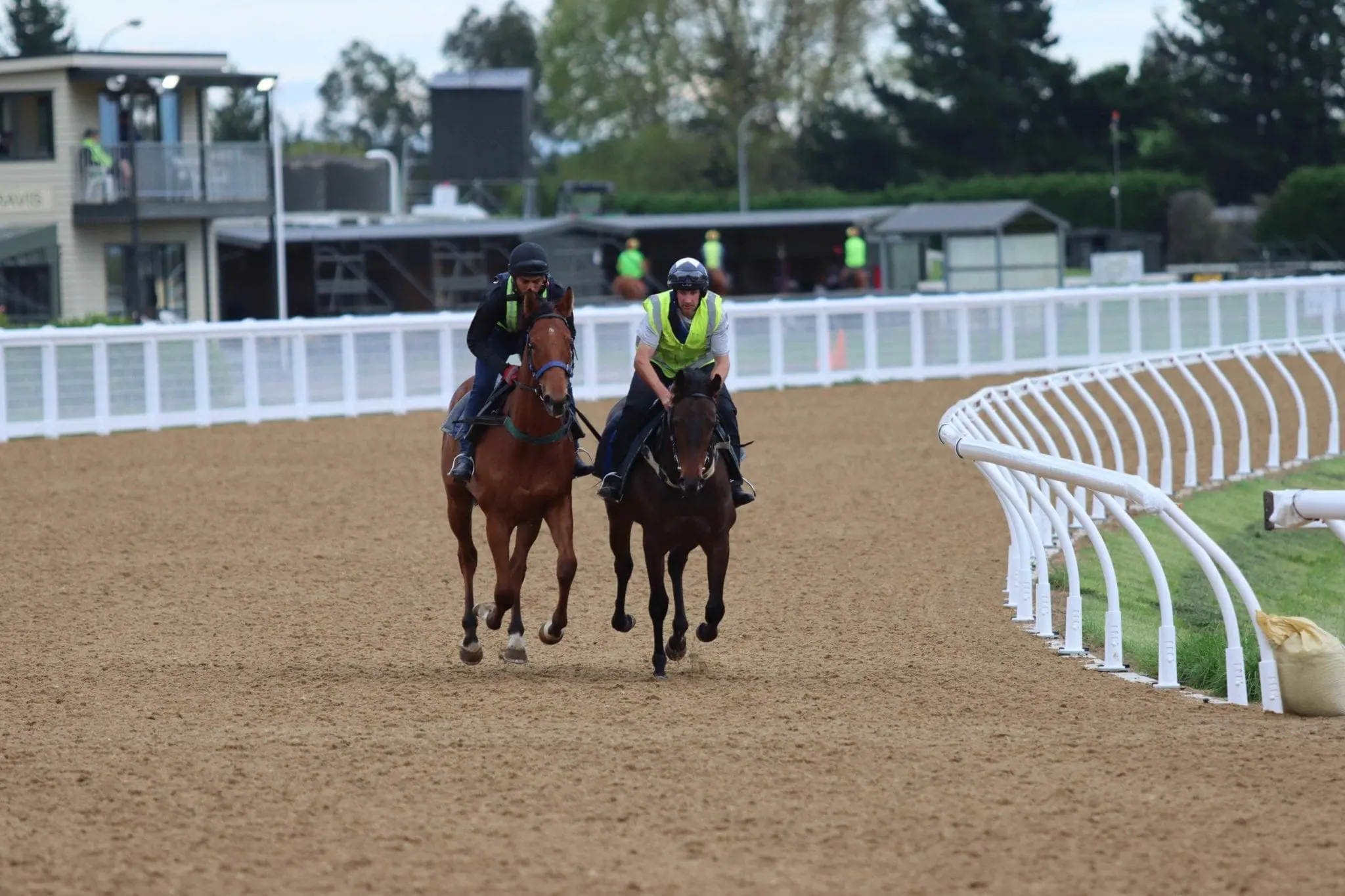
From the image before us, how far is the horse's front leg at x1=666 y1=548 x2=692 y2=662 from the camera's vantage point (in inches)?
321

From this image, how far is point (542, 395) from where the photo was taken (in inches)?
310

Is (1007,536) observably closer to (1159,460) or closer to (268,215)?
(1159,460)

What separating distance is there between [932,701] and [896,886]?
8.58 feet

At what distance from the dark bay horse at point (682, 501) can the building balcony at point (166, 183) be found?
24.1 metres

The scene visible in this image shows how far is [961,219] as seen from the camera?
118 feet

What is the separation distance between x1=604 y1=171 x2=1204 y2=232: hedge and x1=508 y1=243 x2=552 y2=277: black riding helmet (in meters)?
43.4

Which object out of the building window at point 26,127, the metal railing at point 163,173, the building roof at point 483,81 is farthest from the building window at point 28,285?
the building roof at point 483,81

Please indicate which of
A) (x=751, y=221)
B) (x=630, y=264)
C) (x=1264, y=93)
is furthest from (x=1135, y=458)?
(x=1264, y=93)

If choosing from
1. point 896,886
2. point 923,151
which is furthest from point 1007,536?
point 923,151

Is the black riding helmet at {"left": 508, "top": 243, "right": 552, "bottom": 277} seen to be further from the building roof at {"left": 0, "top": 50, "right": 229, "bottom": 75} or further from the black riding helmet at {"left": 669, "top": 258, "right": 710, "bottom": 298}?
the building roof at {"left": 0, "top": 50, "right": 229, "bottom": 75}

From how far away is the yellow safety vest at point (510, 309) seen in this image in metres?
8.26

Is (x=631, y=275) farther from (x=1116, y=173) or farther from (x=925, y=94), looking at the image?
(x=925, y=94)

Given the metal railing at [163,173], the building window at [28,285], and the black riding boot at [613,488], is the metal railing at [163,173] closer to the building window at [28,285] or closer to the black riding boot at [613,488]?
the building window at [28,285]

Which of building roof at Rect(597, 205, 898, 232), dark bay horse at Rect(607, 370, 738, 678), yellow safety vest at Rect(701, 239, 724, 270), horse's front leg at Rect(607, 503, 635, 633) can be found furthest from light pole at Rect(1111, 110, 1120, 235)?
dark bay horse at Rect(607, 370, 738, 678)
